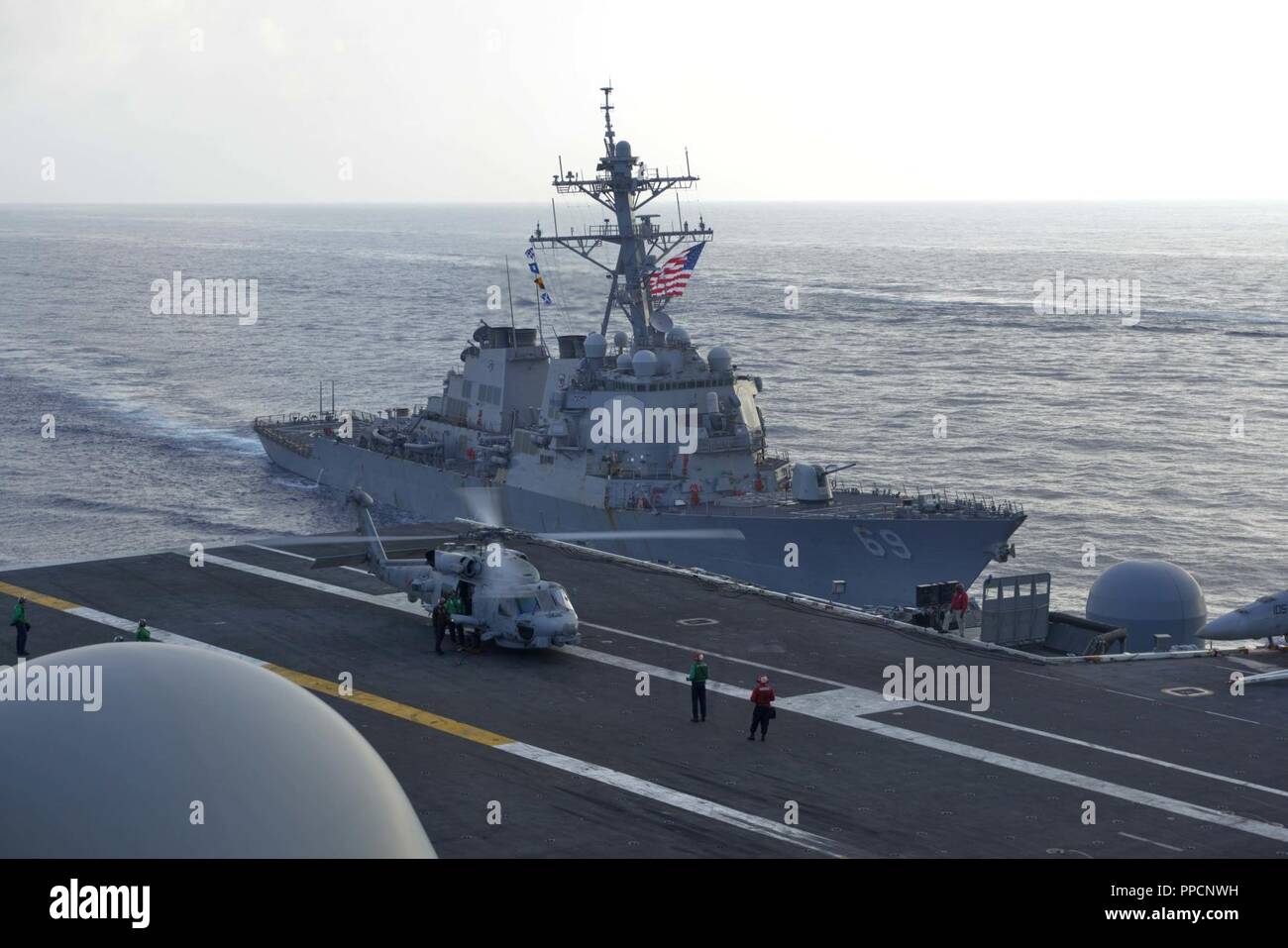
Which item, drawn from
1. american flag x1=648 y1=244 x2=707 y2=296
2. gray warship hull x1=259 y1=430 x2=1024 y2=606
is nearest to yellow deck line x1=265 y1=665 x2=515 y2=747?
gray warship hull x1=259 y1=430 x2=1024 y2=606

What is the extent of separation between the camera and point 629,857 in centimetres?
1656

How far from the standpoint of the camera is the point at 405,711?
73.2ft

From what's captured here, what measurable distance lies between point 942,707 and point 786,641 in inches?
170

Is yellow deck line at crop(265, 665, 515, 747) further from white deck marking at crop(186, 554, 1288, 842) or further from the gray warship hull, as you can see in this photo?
the gray warship hull

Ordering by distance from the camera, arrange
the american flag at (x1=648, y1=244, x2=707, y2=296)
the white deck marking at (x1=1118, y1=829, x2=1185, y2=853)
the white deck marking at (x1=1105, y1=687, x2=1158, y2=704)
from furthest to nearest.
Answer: the american flag at (x1=648, y1=244, x2=707, y2=296) < the white deck marking at (x1=1105, y1=687, x2=1158, y2=704) < the white deck marking at (x1=1118, y1=829, x2=1185, y2=853)

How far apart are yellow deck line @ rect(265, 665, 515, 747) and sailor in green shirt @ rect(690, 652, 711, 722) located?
2833mm

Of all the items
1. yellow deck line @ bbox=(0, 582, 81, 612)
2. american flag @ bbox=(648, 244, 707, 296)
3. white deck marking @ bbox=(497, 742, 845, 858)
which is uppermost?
american flag @ bbox=(648, 244, 707, 296)

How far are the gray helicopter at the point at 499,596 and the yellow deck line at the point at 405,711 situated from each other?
91.1 inches

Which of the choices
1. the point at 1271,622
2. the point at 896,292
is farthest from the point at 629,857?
the point at 896,292

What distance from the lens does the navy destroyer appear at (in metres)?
37.4

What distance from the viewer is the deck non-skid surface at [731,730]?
17781 millimetres
